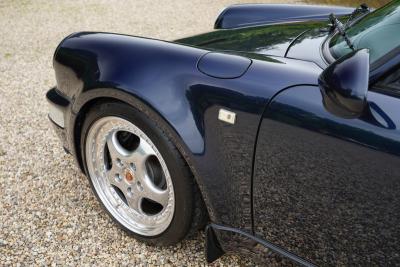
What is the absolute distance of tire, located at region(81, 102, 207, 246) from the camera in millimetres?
1862

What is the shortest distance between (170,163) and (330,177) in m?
0.68

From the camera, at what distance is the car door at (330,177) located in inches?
52.3

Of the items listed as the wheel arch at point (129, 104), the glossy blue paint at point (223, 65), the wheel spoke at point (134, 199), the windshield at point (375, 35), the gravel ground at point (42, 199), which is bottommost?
the gravel ground at point (42, 199)

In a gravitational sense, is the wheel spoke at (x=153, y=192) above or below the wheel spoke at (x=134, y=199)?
above

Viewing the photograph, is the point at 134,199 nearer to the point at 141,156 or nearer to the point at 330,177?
the point at 141,156

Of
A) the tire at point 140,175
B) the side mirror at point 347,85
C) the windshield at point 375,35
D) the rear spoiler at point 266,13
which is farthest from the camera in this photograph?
the rear spoiler at point 266,13

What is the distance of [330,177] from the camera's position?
146cm

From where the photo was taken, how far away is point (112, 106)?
6.57 ft

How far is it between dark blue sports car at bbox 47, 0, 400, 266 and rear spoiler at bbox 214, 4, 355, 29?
0.62 meters

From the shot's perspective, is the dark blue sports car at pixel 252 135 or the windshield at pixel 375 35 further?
the windshield at pixel 375 35

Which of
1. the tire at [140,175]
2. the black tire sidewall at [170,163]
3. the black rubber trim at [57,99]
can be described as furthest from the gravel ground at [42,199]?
the black rubber trim at [57,99]

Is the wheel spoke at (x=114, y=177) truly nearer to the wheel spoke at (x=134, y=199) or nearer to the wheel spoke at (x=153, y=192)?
the wheel spoke at (x=134, y=199)

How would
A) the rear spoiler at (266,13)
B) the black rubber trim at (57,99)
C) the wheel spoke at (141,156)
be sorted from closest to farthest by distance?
the wheel spoke at (141,156)
the black rubber trim at (57,99)
the rear spoiler at (266,13)

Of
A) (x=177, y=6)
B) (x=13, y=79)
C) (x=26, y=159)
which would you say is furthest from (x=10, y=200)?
(x=177, y=6)
